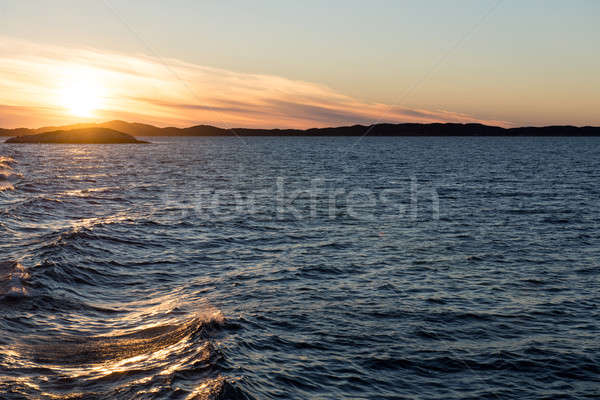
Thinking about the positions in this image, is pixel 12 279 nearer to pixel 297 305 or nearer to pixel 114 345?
pixel 114 345

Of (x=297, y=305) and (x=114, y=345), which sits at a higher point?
(x=114, y=345)

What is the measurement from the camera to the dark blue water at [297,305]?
11914 mm

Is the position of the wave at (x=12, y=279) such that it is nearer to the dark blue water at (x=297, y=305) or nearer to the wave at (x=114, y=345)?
the dark blue water at (x=297, y=305)

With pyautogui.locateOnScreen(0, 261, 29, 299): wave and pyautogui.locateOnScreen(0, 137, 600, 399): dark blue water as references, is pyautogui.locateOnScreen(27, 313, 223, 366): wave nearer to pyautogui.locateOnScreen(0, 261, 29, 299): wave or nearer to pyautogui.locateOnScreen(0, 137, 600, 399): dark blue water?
pyautogui.locateOnScreen(0, 137, 600, 399): dark blue water

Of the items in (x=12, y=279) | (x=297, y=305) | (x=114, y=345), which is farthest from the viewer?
(x=12, y=279)

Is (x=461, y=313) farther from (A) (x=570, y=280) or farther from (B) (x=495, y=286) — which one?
(A) (x=570, y=280)

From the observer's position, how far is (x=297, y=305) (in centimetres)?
1742

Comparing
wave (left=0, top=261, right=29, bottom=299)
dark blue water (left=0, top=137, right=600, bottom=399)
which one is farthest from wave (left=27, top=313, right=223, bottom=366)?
wave (left=0, top=261, right=29, bottom=299)

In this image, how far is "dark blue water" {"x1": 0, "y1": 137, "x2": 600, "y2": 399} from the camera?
1191 cm

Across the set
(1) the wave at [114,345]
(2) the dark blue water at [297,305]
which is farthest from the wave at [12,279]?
(1) the wave at [114,345]

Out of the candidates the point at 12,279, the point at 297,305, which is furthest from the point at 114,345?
the point at 12,279

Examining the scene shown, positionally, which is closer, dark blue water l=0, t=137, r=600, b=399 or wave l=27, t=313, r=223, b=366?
dark blue water l=0, t=137, r=600, b=399

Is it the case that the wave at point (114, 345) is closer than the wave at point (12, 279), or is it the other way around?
the wave at point (114, 345)

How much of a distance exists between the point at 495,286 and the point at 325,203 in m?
25.2
